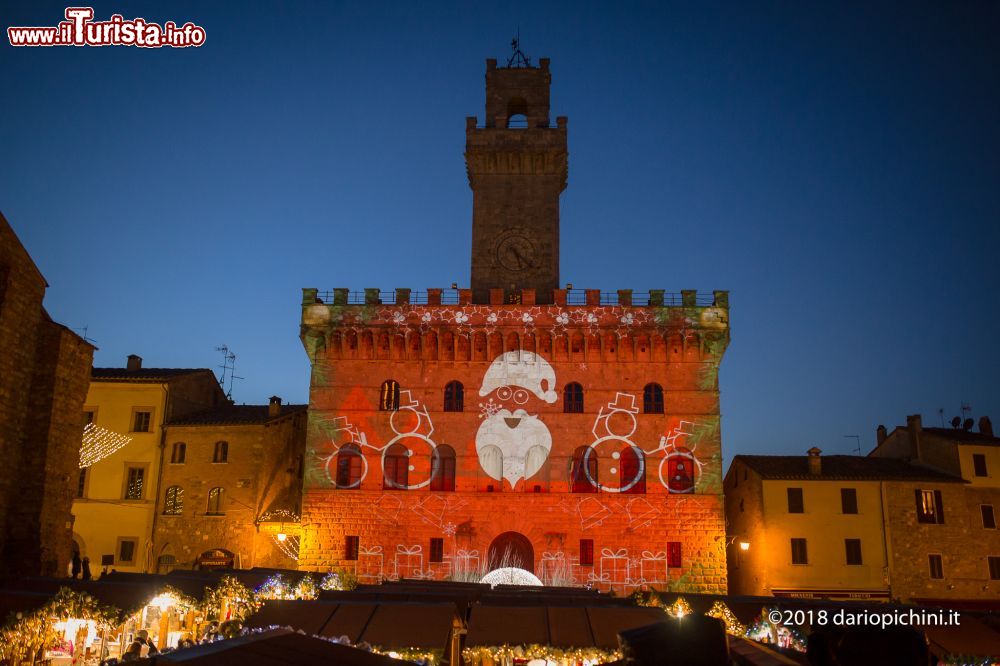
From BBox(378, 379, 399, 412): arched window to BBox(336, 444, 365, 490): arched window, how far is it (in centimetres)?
179

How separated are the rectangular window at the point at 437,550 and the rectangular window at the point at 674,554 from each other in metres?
7.74

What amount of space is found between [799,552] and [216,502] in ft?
72.2

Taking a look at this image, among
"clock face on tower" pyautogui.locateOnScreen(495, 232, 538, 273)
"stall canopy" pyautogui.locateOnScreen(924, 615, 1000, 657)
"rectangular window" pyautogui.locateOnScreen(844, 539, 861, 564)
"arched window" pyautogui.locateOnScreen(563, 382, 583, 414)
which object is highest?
"clock face on tower" pyautogui.locateOnScreen(495, 232, 538, 273)

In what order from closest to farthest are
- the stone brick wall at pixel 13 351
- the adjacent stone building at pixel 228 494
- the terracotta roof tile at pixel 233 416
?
the stone brick wall at pixel 13 351
the adjacent stone building at pixel 228 494
the terracotta roof tile at pixel 233 416

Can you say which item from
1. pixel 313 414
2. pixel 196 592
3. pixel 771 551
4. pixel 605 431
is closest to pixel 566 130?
pixel 605 431

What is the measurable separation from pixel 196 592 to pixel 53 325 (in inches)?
313

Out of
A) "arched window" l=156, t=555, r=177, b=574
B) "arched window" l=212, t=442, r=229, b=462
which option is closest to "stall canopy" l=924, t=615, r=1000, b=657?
"arched window" l=212, t=442, r=229, b=462

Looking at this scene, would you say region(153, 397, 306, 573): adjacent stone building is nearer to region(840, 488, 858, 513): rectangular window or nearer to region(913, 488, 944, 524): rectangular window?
region(840, 488, 858, 513): rectangular window

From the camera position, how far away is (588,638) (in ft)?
47.5

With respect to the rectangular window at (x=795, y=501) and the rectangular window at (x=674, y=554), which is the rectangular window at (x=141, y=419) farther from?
the rectangular window at (x=795, y=501)

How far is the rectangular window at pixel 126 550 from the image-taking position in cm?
3222

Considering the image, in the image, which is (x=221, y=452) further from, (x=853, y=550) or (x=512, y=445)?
(x=853, y=550)

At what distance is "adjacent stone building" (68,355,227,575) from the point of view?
106 ft

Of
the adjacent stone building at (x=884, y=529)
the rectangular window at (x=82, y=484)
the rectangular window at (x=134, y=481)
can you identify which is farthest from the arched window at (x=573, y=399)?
the rectangular window at (x=82, y=484)
